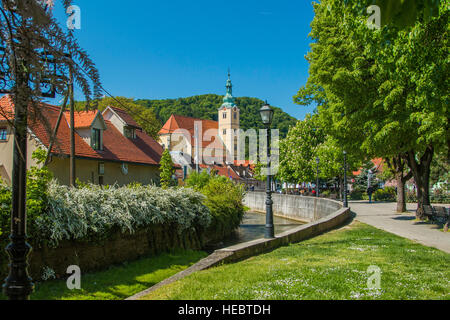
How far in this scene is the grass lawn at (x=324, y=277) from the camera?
561cm

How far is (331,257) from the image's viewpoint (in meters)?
9.18

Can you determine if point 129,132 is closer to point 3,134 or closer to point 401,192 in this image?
point 3,134

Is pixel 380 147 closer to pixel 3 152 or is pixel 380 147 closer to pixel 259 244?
pixel 259 244

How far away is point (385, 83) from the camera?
1539cm

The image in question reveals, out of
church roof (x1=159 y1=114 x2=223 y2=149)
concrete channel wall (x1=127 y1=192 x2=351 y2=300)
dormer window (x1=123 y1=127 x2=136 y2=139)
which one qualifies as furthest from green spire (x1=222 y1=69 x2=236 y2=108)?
dormer window (x1=123 y1=127 x2=136 y2=139)

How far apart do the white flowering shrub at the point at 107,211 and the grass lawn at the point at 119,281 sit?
1.06 m

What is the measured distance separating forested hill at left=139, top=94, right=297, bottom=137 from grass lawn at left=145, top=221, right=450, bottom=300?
115 metres

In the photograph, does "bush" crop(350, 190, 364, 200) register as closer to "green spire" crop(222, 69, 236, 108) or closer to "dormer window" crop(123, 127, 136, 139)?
"dormer window" crop(123, 127, 136, 139)

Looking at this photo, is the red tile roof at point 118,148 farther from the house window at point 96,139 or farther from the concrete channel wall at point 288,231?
the concrete channel wall at point 288,231

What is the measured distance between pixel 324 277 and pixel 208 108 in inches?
6560

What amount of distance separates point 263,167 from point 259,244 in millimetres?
49589

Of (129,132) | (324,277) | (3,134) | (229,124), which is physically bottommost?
(324,277)

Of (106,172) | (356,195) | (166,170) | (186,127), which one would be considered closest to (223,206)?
(166,170)

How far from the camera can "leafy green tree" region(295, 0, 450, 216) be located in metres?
12.2
